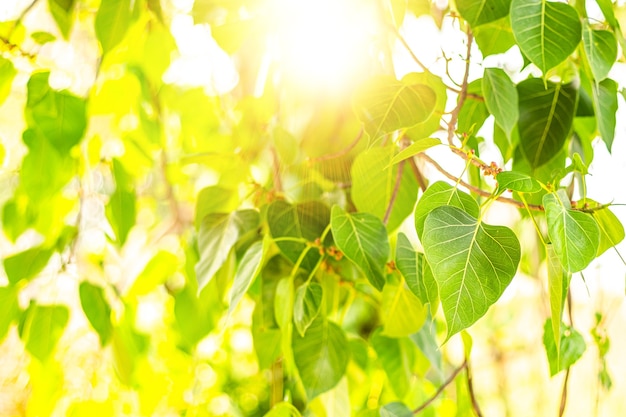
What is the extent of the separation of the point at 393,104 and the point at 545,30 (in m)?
0.09

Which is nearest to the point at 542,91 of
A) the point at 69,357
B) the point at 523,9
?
the point at 523,9

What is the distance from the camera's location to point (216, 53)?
612mm

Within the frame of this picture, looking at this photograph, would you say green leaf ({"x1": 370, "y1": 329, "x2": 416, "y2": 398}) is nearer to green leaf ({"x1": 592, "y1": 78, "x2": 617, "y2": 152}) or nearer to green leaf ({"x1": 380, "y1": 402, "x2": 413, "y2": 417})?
green leaf ({"x1": 380, "y1": 402, "x2": 413, "y2": 417})

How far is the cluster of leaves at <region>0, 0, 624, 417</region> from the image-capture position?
0.29m

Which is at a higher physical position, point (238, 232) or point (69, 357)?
point (238, 232)

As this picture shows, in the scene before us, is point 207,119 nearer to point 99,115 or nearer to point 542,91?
point 99,115

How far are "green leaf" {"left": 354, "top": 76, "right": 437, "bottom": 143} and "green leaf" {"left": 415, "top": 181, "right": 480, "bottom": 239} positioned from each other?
2.4 inches

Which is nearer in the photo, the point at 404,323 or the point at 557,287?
the point at 557,287

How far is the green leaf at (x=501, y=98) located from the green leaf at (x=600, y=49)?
47 mm

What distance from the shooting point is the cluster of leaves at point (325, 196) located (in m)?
0.29

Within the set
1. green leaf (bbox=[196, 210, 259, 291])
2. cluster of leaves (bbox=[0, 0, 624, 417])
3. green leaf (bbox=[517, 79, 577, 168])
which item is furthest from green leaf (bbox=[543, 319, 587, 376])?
green leaf (bbox=[196, 210, 259, 291])

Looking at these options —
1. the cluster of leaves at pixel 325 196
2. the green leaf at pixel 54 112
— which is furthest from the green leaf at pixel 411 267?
the green leaf at pixel 54 112

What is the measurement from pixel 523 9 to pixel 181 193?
702mm

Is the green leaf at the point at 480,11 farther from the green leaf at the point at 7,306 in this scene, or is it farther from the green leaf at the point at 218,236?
the green leaf at the point at 7,306
